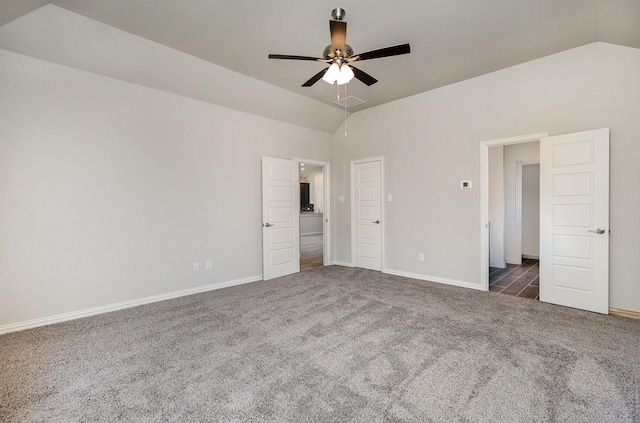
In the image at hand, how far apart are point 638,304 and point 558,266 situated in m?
0.75

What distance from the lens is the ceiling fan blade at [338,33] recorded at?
220 centimetres

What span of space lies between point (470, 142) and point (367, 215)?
7.25 ft

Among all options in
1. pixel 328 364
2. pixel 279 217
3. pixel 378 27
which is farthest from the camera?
pixel 279 217

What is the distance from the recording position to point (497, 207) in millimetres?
5574

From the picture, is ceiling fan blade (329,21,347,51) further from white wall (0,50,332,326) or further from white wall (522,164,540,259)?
white wall (522,164,540,259)

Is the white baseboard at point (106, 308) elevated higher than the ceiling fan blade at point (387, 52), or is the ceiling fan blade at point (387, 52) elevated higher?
the ceiling fan blade at point (387, 52)

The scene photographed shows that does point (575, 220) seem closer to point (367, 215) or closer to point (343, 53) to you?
point (367, 215)

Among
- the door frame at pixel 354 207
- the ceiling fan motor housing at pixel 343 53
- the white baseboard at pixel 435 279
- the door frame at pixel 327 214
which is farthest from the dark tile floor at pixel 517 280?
the ceiling fan motor housing at pixel 343 53

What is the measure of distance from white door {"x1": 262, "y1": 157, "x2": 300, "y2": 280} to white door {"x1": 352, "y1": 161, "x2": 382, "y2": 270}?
126 centimetres

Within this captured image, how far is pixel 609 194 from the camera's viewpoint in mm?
3242

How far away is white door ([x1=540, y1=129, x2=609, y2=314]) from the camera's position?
3.22m

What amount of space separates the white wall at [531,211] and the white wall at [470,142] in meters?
3.34

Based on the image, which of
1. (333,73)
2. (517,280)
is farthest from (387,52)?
(517,280)

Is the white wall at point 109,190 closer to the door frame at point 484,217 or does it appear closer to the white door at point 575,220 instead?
the door frame at point 484,217
